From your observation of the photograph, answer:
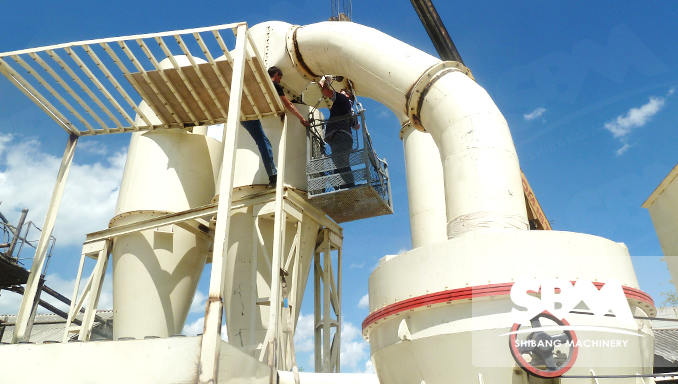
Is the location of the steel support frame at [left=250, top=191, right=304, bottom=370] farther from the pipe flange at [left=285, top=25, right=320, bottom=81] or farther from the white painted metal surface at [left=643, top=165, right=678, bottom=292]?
the white painted metal surface at [left=643, top=165, right=678, bottom=292]

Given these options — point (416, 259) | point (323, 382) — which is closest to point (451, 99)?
point (416, 259)

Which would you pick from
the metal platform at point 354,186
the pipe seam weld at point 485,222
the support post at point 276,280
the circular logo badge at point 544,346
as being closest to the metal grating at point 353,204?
the metal platform at point 354,186

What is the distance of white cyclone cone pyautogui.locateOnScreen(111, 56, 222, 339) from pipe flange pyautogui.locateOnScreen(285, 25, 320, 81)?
343cm

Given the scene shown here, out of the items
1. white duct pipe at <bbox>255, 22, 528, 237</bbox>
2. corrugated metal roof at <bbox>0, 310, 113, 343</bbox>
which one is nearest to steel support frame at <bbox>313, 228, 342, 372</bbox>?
white duct pipe at <bbox>255, 22, 528, 237</bbox>

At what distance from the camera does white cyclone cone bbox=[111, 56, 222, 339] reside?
10312 millimetres

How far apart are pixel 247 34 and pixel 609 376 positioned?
20.0 feet

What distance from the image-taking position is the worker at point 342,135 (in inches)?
408

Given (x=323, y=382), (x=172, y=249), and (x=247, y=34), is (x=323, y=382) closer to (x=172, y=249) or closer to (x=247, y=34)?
(x=172, y=249)

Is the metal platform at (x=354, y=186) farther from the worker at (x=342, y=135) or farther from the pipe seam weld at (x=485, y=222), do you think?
the pipe seam weld at (x=485, y=222)

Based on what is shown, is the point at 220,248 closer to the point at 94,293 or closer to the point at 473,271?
the point at 473,271

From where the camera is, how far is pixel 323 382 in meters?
8.59

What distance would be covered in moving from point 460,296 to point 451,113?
230cm

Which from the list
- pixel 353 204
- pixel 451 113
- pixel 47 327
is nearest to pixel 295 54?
pixel 353 204

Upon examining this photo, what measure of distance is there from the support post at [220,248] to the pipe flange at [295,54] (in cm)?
250
